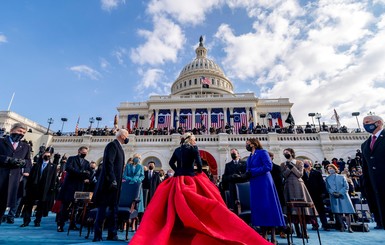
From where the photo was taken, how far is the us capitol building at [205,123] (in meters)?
22.5

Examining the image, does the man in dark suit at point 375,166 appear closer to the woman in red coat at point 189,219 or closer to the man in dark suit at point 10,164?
the woman in red coat at point 189,219

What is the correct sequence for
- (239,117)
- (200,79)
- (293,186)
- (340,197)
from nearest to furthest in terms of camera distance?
(293,186), (340,197), (239,117), (200,79)

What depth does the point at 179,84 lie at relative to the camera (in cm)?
7469

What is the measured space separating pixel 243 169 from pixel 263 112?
46313 mm

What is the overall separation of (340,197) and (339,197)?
0.03 meters

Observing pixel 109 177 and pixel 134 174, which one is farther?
pixel 134 174

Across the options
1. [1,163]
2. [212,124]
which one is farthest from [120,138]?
[212,124]

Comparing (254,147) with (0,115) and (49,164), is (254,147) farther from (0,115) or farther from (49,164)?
(0,115)

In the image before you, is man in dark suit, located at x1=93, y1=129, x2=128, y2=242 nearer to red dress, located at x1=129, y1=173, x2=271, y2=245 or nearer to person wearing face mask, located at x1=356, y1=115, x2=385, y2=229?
red dress, located at x1=129, y1=173, x2=271, y2=245

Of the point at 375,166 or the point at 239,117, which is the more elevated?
the point at 239,117

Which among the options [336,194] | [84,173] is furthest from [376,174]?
[84,173]

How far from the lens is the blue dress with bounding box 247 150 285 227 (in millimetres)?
4500

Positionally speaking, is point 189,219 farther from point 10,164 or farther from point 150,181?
point 150,181

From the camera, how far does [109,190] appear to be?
5074 millimetres
